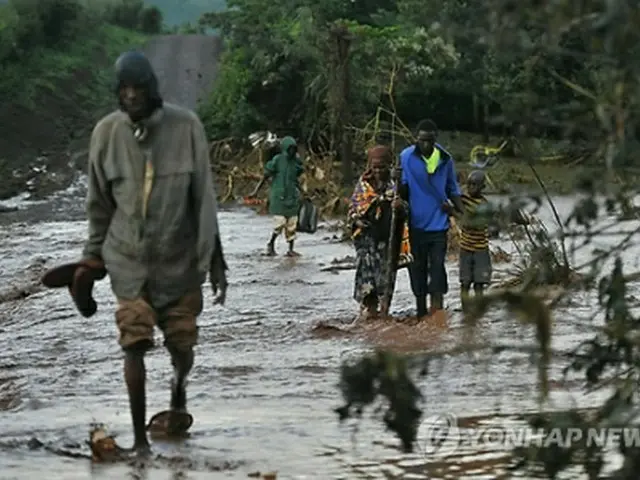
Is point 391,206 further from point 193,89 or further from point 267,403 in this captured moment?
point 193,89

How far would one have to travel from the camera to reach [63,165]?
47.5 metres

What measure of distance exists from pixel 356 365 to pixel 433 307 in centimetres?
805

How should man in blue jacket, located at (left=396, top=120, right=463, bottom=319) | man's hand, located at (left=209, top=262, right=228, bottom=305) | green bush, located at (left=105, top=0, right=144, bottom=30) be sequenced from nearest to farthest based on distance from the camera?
man's hand, located at (left=209, top=262, right=228, bottom=305) < man in blue jacket, located at (left=396, top=120, right=463, bottom=319) < green bush, located at (left=105, top=0, right=144, bottom=30)

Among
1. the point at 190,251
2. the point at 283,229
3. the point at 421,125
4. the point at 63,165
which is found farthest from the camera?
the point at 63,165

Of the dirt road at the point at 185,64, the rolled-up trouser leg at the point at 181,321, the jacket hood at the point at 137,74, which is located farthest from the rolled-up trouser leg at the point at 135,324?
the dirt road at the point at 185,64

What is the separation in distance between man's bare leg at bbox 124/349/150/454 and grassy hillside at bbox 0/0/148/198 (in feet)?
103

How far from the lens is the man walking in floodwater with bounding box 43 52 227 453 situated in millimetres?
7258

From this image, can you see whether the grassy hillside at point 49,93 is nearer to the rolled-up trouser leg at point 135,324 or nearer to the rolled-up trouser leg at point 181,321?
the rolled-up trouser leg at point 181,321

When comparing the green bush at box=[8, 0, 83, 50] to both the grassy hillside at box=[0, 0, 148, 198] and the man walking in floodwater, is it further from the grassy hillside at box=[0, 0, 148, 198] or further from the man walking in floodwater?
the man walking in floodwater

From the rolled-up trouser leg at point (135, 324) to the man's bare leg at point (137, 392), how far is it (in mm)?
52

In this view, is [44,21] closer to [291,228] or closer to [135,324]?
[291,228]

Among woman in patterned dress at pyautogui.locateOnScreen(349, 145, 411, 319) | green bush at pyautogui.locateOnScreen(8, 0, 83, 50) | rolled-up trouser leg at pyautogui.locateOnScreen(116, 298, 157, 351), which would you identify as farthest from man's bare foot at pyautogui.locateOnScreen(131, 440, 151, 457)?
green bush at pyautogui.locateOnScreen(8, 0, 83, 50)

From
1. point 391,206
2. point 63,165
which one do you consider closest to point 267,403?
point 391,206

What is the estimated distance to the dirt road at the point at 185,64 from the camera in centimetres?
6047
